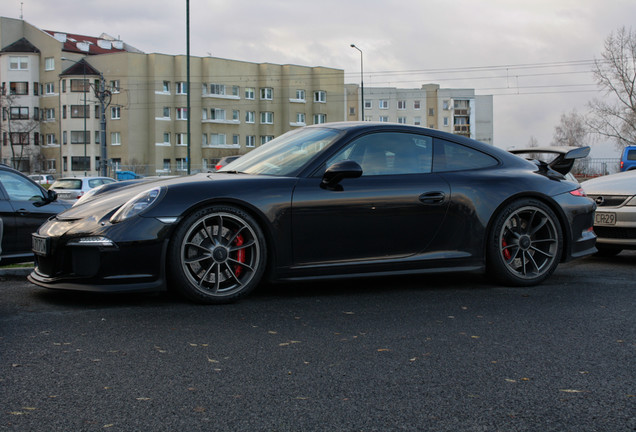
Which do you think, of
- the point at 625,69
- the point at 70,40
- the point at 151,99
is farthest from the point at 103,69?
the point at 625,69

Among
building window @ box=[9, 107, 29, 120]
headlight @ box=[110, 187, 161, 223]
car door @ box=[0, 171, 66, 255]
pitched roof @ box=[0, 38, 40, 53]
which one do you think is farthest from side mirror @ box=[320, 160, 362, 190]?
pitched roof @ box=[0, 38, 40, 53]

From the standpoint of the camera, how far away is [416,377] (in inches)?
136

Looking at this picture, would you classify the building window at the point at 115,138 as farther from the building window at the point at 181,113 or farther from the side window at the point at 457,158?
the side window at the point at 457,158

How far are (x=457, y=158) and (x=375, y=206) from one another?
3.44 feet

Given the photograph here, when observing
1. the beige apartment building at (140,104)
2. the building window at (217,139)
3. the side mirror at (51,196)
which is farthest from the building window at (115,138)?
the side mirror at (51,196)

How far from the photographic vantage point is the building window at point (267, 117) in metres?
77.1

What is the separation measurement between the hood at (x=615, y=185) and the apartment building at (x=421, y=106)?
106 m

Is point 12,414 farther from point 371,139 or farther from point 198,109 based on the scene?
point 198,109

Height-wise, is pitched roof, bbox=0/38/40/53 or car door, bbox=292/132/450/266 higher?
pitched roof, bbox=0/38/40/53

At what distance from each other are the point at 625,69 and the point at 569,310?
5400 cm

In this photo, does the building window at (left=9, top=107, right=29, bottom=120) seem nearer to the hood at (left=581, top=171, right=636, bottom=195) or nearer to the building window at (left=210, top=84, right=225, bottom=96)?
the building window at (left=210, top=84, right=225, bottom=96)

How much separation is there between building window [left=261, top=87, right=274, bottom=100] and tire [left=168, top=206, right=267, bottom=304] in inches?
2851

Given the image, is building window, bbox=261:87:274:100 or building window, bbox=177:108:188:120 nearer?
building window, bbox=177:108:188:120

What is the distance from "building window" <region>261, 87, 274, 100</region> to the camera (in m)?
76.5
